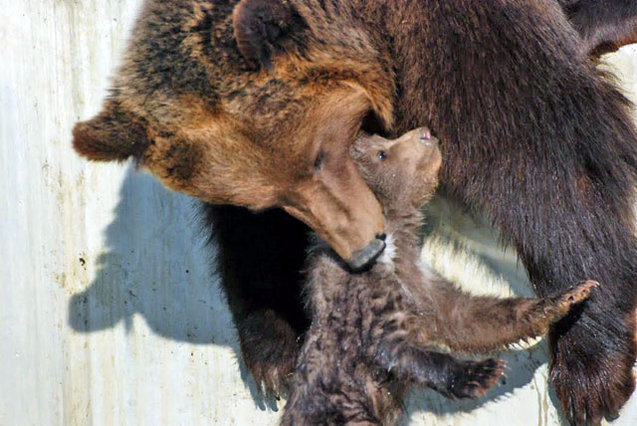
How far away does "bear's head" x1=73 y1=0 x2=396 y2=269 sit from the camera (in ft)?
10.9

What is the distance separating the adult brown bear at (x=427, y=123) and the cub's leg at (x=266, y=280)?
0.67 meters

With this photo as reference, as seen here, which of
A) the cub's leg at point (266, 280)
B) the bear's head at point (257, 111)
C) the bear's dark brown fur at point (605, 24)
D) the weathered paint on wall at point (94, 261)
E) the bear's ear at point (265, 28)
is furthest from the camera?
the weathered paint on wall at point (94, 261)

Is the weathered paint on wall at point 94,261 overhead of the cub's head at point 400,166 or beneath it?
beneath

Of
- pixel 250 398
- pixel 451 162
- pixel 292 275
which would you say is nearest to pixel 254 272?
pixel 292 275

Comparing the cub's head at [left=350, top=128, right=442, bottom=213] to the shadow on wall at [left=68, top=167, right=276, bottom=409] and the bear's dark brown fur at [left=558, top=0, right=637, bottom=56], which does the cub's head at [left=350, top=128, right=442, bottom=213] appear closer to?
the bear's dark brown fur at [left=558, top=0, right=637, bottom=56]

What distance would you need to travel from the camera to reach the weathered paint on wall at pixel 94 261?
4.64m

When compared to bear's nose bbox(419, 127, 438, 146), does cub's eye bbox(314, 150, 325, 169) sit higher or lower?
lower

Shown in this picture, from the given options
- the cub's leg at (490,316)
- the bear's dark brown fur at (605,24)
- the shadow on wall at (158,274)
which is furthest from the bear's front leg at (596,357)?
the shadow on wall at (158,274)

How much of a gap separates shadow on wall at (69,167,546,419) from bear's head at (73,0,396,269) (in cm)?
117

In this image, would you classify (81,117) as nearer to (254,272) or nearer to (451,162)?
(254,272)

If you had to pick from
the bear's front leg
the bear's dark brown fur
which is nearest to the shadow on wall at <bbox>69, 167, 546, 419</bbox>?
the bear's front leg

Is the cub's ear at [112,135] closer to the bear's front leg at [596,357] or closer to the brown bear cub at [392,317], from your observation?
the brown bear cub at [392,317]

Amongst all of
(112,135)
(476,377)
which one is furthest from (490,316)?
(112,135)

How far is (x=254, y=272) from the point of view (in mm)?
4141
